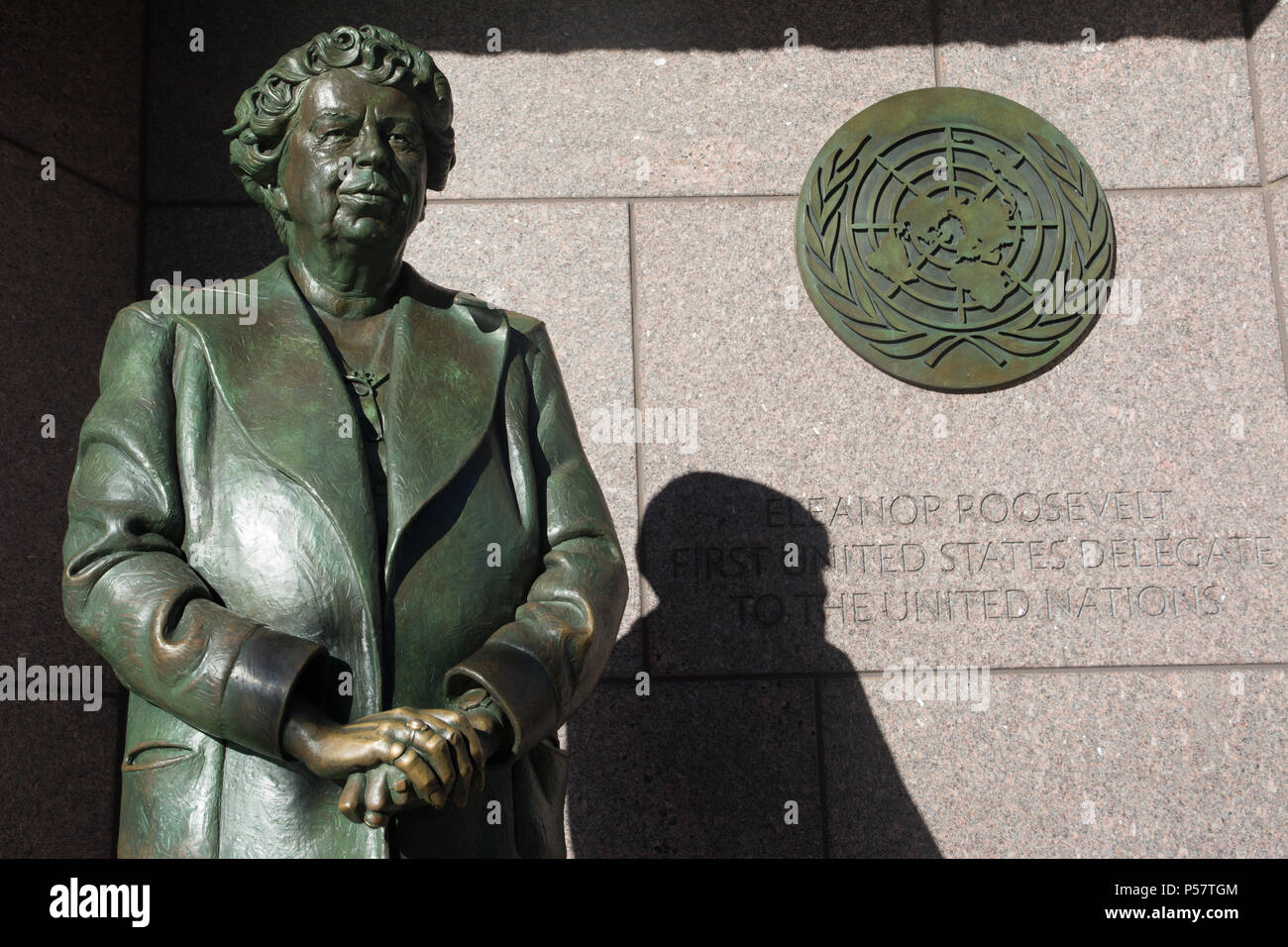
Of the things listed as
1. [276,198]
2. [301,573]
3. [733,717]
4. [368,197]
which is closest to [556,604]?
[301,573]

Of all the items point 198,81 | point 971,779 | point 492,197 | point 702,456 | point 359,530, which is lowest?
point 971,779

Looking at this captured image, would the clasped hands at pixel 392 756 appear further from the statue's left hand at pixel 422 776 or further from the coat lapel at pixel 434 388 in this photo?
the coat lapel at pixel 434 388

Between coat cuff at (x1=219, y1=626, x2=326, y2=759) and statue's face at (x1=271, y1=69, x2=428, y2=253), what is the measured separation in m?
1.07

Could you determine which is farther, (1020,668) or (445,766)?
(1020,668)

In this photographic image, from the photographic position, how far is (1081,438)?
5180 millimetres

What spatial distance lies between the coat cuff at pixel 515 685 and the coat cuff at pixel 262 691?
1.08ft

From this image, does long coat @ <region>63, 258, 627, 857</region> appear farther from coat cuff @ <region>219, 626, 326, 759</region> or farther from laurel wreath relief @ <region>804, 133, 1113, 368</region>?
laurel wreath relief @ <region>804, 133, 1113, 368</region>

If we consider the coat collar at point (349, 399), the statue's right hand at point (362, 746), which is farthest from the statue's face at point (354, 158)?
the statue's right hand at point (362, 746)

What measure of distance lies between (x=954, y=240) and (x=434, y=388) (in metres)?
2.90

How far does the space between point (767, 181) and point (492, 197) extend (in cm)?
115

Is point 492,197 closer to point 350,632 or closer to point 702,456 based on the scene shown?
point 702,456

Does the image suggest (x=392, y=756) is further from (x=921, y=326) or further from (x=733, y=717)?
(x=921, y=326)

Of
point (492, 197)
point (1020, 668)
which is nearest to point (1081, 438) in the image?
point (1020, 668)

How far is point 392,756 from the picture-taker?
2.48m
